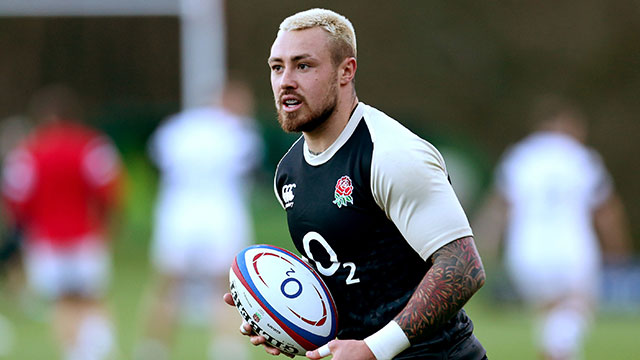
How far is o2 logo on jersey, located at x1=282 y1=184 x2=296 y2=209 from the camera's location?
4.16 meters

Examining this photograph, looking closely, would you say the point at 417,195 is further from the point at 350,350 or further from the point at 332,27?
the point at 332,27

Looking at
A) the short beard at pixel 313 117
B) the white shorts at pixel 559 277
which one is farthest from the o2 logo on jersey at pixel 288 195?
the white shorts at pixel 559 277

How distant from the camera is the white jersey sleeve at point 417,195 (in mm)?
3713

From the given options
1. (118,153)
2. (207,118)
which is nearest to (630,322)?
(207,118)

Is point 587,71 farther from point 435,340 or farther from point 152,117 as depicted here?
point 435,340

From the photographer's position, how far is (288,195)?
4.19 m

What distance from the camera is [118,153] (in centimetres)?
1827

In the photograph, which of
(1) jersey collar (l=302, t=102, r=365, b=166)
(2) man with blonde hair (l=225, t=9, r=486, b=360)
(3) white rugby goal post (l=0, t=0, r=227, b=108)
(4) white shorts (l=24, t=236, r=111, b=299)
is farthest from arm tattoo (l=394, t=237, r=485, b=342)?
(3) white rugby goal post (l=0, t=0, r=227, b=108)

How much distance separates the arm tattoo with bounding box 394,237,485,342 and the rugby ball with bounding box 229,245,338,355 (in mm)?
422

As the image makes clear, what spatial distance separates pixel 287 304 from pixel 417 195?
684 millimetres

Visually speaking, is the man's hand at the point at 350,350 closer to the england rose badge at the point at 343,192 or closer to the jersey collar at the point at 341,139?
the england rose badge at the point at 343,192

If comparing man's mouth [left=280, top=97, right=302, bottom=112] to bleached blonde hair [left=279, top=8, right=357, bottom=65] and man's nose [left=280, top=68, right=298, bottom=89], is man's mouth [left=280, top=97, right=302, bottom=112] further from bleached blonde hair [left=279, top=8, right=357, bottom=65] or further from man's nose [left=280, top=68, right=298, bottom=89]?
bleached blonde hair [left=279, top=8, right=357, bottom=65]

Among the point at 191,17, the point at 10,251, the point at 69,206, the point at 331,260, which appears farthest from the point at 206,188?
the point at 331,260

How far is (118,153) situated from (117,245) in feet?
5.94
